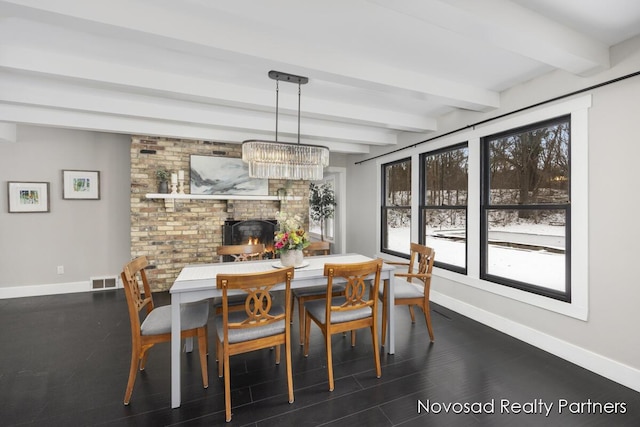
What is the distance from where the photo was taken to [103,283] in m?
4.54

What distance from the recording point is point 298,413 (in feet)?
6.22

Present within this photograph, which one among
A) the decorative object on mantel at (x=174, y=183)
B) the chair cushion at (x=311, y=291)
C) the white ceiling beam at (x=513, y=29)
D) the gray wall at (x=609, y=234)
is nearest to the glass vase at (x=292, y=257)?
the chair cushion at (x=311, y=291)

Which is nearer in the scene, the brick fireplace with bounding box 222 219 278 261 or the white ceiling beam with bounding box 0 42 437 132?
the white ceiling beam with bounding box 0 42 437 132

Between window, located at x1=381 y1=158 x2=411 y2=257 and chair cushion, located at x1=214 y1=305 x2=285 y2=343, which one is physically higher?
window, located at x1=381 y1=158 x2=411 y2=257

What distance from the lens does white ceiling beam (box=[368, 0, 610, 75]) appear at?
1.57 metres

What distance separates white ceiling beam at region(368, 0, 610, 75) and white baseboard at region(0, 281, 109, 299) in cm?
542

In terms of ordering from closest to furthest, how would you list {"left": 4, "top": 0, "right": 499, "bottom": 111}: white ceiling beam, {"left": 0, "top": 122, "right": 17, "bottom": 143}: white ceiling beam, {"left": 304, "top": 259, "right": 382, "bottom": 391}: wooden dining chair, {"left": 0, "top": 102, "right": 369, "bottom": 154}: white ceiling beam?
1. {"left": 4, "top": 0, "right": 499, "bottom": 111}: white ceiling beam
2. {"left": 304, "top": 259, "right": 382, "bottom": 391}: wooden dining chair
3. {"left": 0, "top": 102, "right": 369, "bottom": 154}: white ceiling beam
4. {"left": 0, "top": 122, "right": 17, "bottom": 143}: white ceiling beam

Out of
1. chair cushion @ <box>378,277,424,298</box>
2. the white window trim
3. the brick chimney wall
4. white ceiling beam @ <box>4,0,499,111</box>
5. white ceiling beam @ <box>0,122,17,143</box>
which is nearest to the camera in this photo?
white ceiling beam @ <box>4,0,499,111</box>

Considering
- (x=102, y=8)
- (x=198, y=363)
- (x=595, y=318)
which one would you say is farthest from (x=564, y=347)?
(x=102, y=8)

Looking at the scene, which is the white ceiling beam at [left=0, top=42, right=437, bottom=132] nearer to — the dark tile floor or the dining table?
the dining table

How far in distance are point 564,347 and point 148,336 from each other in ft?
11.2

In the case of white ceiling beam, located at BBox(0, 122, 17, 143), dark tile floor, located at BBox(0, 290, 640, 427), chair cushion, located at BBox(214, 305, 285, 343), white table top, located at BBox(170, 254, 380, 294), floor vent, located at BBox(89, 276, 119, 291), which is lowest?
dark tile floor, located at BBox(0, 290, 640, 427)

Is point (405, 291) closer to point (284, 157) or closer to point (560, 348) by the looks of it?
point (560, 348)

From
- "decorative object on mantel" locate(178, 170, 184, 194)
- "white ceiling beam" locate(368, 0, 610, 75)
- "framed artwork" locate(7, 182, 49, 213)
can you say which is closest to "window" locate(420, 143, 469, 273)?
"white ceiling beam" locate(368, 0, 610, 75)
